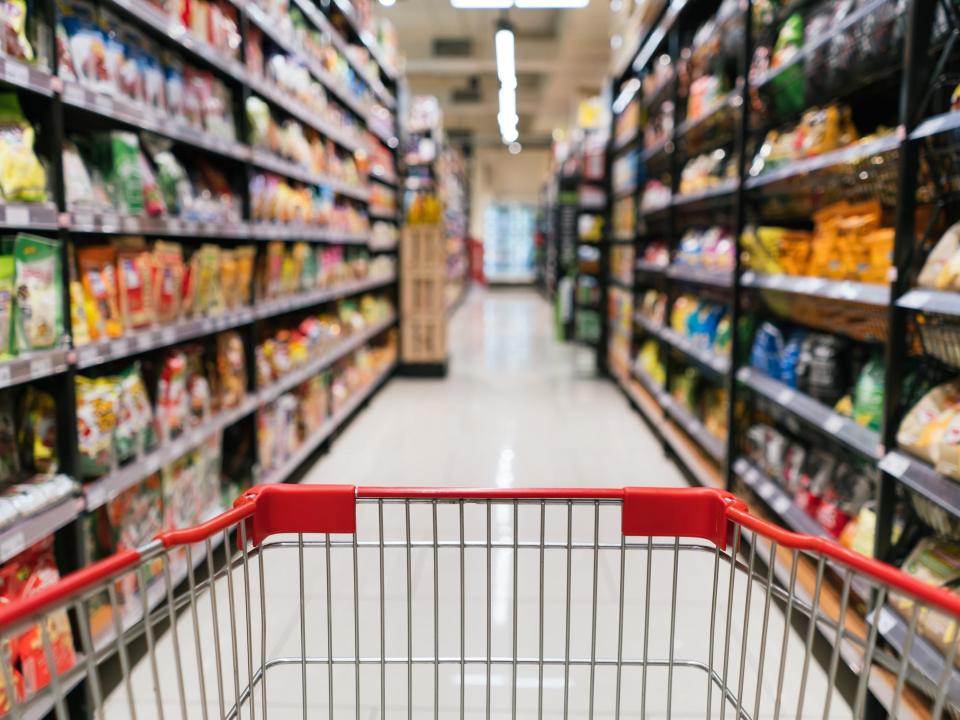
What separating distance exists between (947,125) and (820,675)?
161 centimetres

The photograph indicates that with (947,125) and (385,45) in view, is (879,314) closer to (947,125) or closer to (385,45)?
(947,125)

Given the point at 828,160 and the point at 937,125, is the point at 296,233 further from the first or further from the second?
the point at 937,125

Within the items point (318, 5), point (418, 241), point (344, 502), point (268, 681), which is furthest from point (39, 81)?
point (418, 241)

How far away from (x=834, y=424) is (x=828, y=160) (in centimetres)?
85

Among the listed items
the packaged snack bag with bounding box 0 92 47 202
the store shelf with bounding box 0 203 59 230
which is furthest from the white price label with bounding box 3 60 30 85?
the store shelf with bounding box 0 203 59 230

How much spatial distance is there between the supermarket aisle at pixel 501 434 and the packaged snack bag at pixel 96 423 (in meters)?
1.99

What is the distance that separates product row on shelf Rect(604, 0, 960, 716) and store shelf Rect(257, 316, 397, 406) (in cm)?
217

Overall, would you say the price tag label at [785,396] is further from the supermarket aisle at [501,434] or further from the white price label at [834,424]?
the supermarket aisle at [501,434]

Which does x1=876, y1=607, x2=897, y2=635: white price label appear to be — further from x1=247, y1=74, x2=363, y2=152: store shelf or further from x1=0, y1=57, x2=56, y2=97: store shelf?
x1=247, y1=74, x2=363, y2=152: store shelf

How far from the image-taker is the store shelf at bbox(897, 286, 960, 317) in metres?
1.77

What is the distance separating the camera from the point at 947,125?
178cm

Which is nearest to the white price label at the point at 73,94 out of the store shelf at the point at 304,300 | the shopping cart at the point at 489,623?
the shopping cart at the point at 489,623

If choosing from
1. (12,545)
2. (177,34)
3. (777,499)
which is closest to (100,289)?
(12,545)

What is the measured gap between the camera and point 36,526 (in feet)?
6.13
